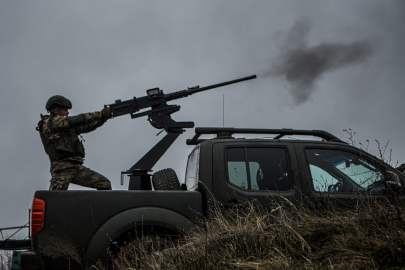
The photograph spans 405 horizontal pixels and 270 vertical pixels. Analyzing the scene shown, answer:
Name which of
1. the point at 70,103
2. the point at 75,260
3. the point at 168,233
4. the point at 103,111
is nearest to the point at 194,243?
the point at 168,233

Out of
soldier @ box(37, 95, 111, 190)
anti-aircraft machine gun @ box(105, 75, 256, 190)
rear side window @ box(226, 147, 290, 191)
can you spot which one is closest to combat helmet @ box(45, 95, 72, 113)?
soldier @ box(37, 95, 111, 190)

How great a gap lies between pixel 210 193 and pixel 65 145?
2.10 meters

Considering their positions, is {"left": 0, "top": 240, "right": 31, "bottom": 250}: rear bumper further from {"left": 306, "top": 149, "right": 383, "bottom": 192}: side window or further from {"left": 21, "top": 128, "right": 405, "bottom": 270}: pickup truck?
{"left": 306, "top": 149, "right": 383, "bottom": 192}: side window

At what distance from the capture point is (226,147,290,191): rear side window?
11.3ft

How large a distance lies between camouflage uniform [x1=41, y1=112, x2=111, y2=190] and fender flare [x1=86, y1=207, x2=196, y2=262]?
1.07 m

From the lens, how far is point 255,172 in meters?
3.48

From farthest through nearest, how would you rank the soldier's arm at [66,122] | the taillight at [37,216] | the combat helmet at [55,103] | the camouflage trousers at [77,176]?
the combat helmet at [55,103], the soldier's arm at [66,122], the camouflage trousers at [77,176], the taillight at [37,216]

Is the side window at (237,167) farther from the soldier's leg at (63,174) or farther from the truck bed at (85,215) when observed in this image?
the soldier's leg at (63,174)

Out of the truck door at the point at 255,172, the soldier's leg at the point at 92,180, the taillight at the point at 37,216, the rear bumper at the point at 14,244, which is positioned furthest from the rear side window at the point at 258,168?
the rear bumper at the point at 14,244

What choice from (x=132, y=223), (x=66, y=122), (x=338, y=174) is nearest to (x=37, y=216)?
(x=132, y=223)

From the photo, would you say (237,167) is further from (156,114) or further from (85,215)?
(156,114)

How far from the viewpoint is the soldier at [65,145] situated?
4043mm

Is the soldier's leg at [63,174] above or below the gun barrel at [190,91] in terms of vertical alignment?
below

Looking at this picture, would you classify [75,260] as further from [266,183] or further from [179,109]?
[179,109]
